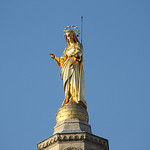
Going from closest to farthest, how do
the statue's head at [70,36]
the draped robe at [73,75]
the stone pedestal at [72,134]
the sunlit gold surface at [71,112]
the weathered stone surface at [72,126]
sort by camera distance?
the stone pedestal at [72,134] < the weathered stone surface at [72,126] < the sunlit gold surface at [71,112] < the draped robe at [73,75] < the statue's head at [70,36]

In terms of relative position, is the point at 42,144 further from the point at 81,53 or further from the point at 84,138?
the point at 81,53

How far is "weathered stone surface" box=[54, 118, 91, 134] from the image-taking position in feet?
86.5

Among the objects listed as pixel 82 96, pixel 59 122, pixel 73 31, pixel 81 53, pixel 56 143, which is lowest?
pixel 56 143

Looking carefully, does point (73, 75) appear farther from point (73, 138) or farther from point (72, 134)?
point (73, 138)

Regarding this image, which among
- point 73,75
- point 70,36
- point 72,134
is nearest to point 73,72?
point 73,75

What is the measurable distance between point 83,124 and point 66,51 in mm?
5588

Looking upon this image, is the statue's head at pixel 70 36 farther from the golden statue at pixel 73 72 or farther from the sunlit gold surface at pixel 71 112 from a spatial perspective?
the sunlit gold surface at pixel 71 112

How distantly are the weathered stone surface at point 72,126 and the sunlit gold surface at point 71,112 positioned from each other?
1.16 ft

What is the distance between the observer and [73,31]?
31781 mm

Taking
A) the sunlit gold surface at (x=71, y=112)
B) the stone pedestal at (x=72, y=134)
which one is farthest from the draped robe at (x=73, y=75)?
the stone pedestal at (x=72, y=134)

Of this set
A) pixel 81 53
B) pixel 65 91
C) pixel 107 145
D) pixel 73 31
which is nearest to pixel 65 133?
pixel 107 145

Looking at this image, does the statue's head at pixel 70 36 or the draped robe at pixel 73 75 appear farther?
the statue's head at pixel 70 36

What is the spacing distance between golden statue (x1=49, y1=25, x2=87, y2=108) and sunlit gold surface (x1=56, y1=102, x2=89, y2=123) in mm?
783

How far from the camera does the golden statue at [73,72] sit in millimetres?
28969
